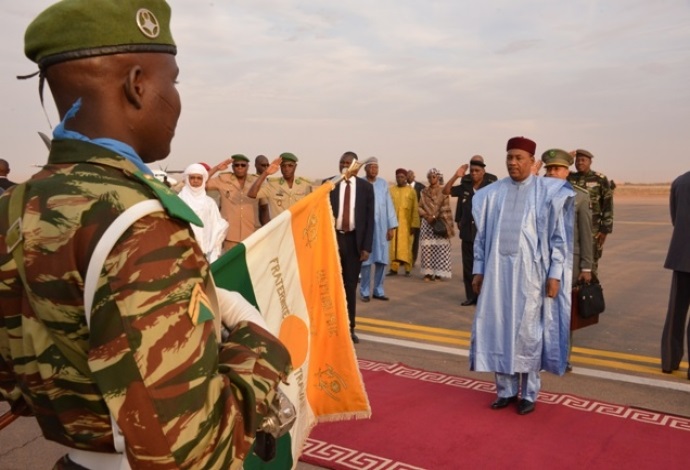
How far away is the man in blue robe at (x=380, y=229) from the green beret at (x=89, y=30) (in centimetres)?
853

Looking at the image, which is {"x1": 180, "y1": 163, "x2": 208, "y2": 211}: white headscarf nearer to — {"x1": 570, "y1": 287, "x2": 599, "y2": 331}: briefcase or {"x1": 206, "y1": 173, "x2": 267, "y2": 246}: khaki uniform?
{"x1": 206, "y1": 173, "x2": 267, "y2": 246}: khaki uniform

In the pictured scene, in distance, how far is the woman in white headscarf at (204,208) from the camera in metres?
7.55

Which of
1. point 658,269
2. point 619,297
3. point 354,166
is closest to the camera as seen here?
point 354,166

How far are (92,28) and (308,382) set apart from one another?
87.6 inches

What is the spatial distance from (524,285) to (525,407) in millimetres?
882

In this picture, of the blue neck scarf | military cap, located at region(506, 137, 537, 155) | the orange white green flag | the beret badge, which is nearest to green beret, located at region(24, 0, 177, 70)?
the beret badge

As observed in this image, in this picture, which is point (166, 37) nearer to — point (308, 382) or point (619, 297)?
point (308, 382)

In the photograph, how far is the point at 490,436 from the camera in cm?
432

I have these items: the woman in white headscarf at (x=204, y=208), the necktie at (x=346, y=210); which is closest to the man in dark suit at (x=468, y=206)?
the necktie at (x=346, y=210)

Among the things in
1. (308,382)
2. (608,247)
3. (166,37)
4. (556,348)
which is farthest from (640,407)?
(608,247)

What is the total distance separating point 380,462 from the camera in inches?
153

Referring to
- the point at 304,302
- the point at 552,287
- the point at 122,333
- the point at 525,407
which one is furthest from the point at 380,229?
the point at 122,333

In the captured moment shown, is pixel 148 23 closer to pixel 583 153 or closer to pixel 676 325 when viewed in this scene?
pixel 676 325

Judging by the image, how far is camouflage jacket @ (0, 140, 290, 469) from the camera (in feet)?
3.42
